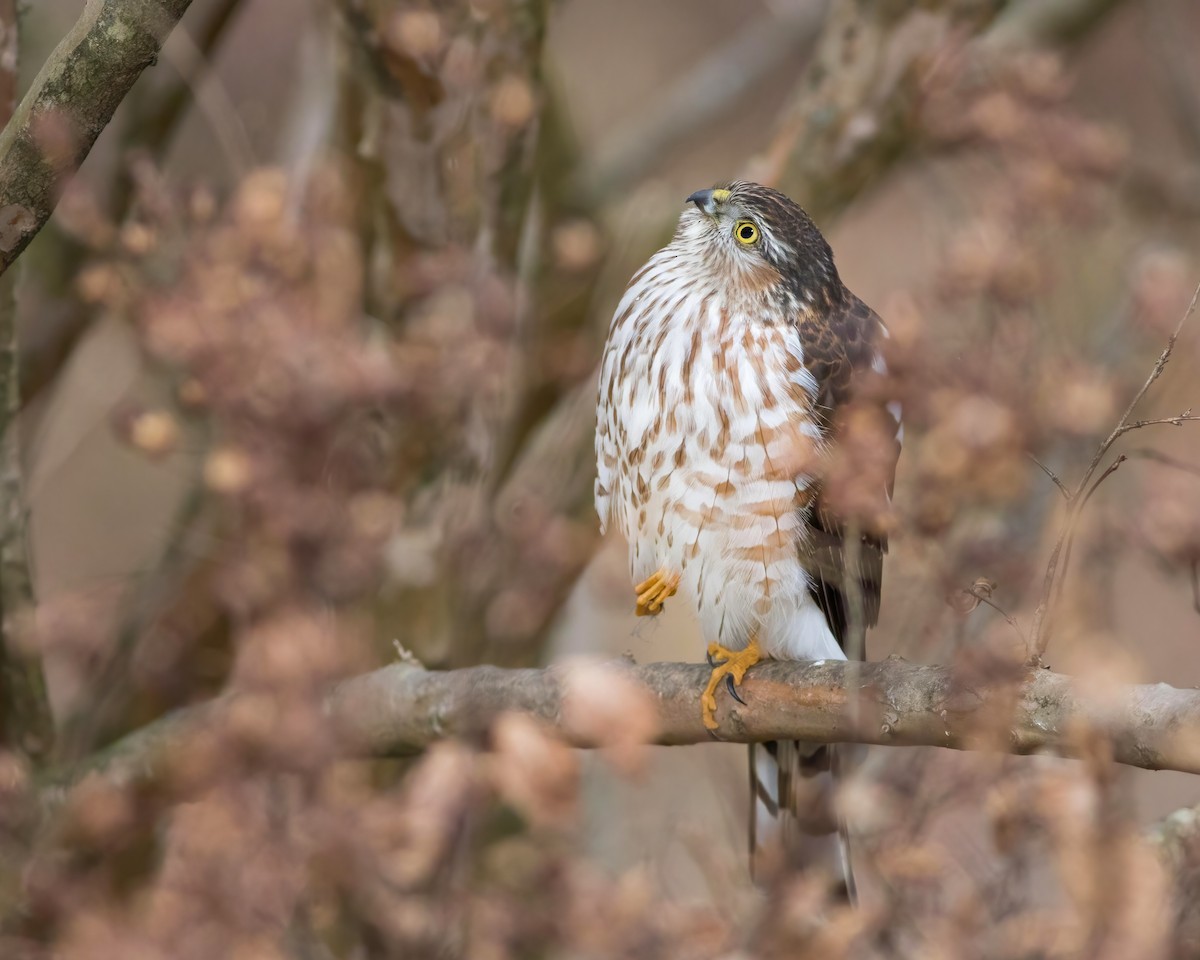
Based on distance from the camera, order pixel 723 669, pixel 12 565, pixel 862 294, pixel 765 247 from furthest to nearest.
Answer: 1. pixel 862 294
2. pixel 12 565
3. pixel 765 247
4. pixel 723 669

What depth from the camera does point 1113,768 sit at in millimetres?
2105

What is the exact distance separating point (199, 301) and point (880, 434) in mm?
1621

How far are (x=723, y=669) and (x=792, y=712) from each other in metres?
0.28

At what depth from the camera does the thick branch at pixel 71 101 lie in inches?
85.8

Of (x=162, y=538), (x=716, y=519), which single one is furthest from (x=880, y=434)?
(x=162, y=538)

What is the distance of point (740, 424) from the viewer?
123 inches

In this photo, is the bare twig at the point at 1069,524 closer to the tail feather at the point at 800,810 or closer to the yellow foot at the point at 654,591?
the yellow foot at the point at 654,591

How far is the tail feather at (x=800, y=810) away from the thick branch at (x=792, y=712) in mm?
665

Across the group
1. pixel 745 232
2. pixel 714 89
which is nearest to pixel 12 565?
pixel 745 232

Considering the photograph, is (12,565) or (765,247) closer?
(765,247)

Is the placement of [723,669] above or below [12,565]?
below

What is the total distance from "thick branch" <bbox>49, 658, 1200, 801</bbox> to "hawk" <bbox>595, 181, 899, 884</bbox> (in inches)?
5.7

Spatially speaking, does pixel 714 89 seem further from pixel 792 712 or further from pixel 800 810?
pixel 792 712

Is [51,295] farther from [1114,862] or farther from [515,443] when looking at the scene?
[1114,862]
